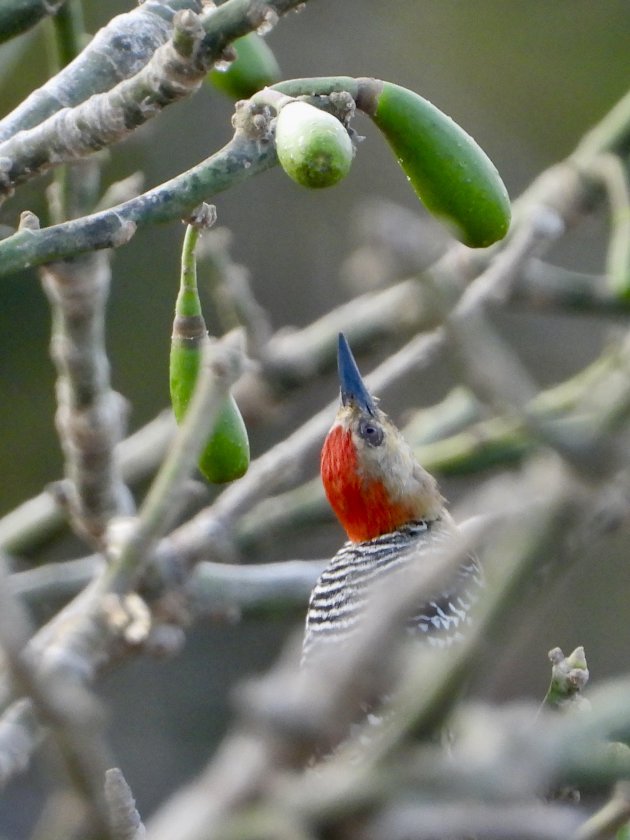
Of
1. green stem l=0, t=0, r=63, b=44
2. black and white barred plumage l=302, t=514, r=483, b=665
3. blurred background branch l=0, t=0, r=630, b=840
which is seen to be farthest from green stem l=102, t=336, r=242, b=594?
black and white barred plumage l=302, t=514, r=483, b=665

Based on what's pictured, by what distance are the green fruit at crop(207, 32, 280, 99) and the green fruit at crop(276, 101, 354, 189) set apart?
48 cm

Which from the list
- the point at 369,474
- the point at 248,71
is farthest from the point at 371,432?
the point at 248,71

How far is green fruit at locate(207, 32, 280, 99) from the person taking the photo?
1.89 meters

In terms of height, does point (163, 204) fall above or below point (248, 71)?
below

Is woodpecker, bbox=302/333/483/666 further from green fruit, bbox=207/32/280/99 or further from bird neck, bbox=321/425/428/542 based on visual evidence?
green fruit, bbox=207/32/280/99

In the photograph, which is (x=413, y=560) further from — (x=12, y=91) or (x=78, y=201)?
(x=12, y=91)

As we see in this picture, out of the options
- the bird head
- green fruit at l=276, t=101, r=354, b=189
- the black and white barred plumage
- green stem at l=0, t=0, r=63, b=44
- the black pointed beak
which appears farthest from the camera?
the bird head

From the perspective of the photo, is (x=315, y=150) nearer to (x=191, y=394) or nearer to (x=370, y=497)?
(x=191, y=394)

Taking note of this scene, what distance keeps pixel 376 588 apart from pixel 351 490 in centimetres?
73

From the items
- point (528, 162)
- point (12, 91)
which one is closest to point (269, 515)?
point (12, 91)

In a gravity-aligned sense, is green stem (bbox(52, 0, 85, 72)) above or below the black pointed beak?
above

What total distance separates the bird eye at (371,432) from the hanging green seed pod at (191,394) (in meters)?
1.79

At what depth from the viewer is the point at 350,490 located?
138 inches

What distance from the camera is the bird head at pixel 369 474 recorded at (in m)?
3.48
